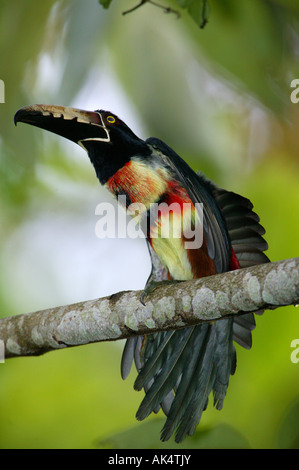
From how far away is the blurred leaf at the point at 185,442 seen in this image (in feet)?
5.55

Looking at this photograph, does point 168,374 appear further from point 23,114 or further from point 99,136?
point 23,114

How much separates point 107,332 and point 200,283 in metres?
0.29

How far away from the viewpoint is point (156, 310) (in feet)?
3.90

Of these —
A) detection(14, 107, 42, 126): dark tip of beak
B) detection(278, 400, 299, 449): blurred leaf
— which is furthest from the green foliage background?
detection(14, 107, 42, 126): dark tip of beak

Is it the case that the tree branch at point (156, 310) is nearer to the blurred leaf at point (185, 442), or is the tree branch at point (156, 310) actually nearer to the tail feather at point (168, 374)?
the tail feather at point (168, 374)

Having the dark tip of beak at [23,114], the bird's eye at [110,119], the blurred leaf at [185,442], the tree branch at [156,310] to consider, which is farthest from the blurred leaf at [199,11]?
the blurred leaf at [185,442]

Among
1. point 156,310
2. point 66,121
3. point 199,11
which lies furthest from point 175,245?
point 199,11

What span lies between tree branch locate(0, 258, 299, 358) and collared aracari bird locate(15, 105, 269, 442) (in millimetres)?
260

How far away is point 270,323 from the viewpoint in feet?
6.02

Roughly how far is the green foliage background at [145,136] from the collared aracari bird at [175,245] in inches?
Result: 12.7

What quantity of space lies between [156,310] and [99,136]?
25.1 inches

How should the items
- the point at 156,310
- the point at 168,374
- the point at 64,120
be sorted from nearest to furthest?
1. the point at 156,310
2. the point at 168,374
3. the point at 64,120

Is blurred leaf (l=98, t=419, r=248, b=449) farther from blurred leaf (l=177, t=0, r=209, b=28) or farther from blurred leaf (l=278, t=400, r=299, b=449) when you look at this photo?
blurred leaf (l=177, t=0, r=209, b=28)
